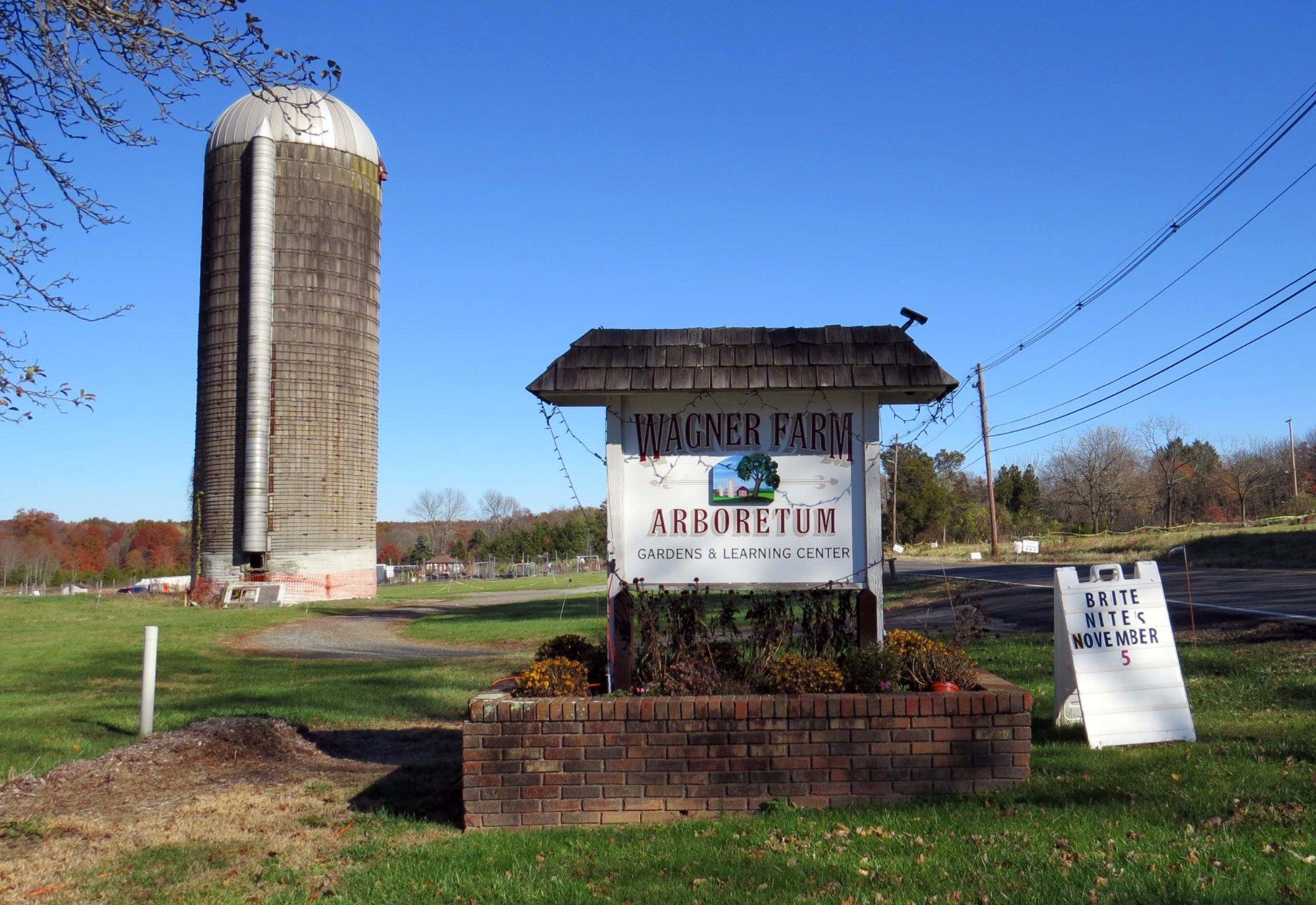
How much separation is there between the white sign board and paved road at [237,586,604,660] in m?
12.0

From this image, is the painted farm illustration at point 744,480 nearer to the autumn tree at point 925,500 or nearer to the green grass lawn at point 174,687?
the green grass lawn at point 174,687

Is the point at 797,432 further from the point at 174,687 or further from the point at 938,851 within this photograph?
the point at 174,687

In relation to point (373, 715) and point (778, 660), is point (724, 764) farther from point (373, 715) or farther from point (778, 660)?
point (373, 715)

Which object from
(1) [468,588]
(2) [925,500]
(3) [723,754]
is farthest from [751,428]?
(2) [925,500]

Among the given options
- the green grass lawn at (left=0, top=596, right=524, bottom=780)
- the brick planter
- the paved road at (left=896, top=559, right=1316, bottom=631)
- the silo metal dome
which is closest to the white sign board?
Result: the brick planter

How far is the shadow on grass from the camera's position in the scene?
703 centimetres

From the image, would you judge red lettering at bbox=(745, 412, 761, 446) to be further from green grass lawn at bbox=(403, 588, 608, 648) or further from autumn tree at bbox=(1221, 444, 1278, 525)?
autumn tree at bbox=(1221, 444, 1278, 525)

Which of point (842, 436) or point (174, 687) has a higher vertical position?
point (842, 436)

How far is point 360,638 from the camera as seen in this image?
23.8 m

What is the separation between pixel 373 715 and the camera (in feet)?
37.7

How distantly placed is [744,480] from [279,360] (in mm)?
34010

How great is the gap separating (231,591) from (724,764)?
34102 mm

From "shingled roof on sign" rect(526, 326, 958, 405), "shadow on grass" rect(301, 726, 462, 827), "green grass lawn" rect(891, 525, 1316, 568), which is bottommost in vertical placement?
"shadow on grass" rect(301, 726, 462, 827)

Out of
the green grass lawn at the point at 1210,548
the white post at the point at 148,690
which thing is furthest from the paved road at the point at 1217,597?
the white post at the point at 148,690
